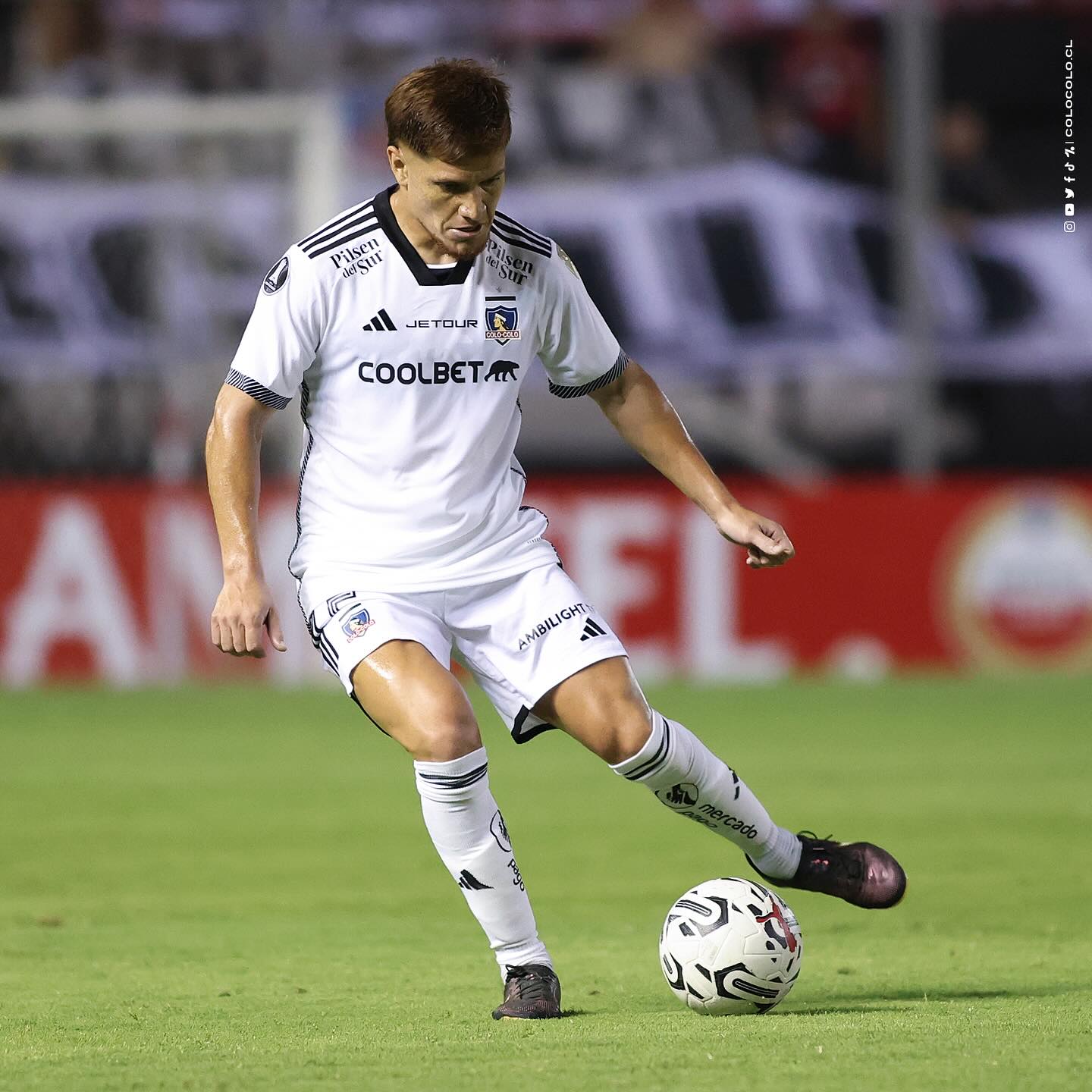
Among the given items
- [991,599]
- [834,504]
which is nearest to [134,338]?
[834,504]

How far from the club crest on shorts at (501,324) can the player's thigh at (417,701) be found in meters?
0.73

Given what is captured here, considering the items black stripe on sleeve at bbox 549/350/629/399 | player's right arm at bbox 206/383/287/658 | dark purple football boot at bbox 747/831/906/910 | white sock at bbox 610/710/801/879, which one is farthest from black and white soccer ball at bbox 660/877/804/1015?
black stripe on sleeve at bbox 549/350/629/399

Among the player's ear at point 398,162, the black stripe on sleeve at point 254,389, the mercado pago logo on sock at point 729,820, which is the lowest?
the mercado pago logo on sock at point 729,820

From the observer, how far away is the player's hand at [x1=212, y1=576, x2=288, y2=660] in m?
4.32

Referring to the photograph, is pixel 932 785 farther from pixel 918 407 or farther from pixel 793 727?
pixel 918 407

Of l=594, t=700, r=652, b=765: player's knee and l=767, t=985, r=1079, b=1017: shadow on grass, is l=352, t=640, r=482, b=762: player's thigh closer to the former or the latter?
l=594, t=700, r=652, b=765: player's knee

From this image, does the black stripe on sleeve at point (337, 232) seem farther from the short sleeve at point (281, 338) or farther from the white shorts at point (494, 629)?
the white shorts at point (494, 629)

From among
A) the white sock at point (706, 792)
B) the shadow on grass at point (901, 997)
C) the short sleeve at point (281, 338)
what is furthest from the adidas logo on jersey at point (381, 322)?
the shadow on grass at point (901, 997)

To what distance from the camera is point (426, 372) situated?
183 inches

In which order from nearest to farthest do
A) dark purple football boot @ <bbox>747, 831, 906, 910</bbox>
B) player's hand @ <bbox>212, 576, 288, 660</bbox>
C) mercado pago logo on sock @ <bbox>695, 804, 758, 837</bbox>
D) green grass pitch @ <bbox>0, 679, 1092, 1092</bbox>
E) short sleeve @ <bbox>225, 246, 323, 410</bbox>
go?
1. green grass pitch @ <bbox>0, 679, 1092, 1092</bbox>
2. player's hand @ <bbox>212, 576, 288, 660</bbox>
3. short sleeve @ <bbox>225, 246, 323, 410</bbox>
4. mercado pago logo on sock @ <bbox>695, 804, 758, 837</bbox>
5. dark purple football boot @ <bbox>747, 831, 906, 910</bbox>

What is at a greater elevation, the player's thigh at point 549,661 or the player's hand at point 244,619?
the player's hand at point 244,619

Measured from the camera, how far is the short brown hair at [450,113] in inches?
172

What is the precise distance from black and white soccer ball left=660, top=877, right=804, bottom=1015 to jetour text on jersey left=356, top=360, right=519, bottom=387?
128 centimetres

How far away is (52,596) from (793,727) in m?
4.58
